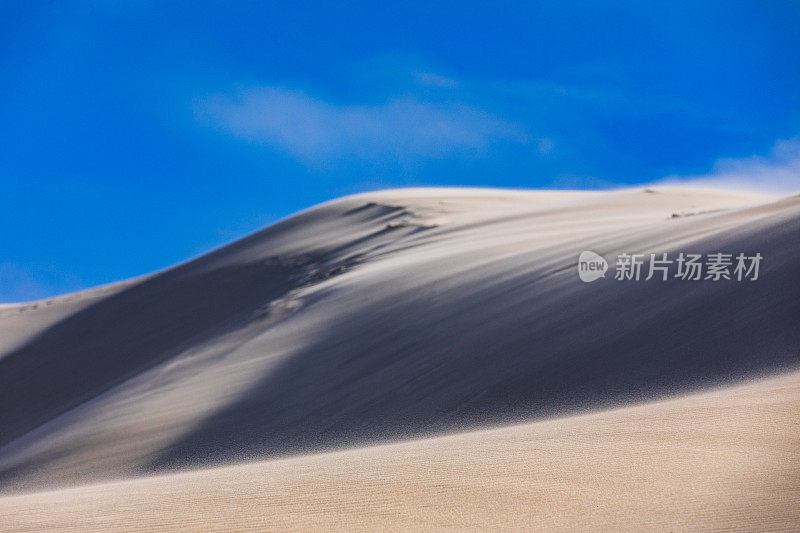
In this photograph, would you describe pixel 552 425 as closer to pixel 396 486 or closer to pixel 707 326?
pixel 396 486

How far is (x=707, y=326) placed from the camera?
5754mm

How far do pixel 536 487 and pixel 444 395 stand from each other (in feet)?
10.5

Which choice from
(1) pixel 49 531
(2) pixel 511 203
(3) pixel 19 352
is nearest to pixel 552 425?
(1) pixel 49 531

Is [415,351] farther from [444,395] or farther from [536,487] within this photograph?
[536,487]

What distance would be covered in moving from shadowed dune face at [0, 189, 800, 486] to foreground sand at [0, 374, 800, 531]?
132cm

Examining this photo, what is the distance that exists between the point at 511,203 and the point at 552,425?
16721 mm

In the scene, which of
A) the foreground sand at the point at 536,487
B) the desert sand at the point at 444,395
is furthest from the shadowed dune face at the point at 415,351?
the foreground sand at the point at 536,487

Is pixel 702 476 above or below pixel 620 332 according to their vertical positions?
below

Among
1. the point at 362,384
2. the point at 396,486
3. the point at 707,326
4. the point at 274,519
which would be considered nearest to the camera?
the point at 274,519

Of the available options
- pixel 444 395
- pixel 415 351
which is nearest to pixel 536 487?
pixel 444 395

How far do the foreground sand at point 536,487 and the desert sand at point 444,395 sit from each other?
1 cm

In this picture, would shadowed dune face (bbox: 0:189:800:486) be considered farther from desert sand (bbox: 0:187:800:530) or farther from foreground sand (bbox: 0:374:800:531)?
foreground sand (bbox: 0:374:800:531)

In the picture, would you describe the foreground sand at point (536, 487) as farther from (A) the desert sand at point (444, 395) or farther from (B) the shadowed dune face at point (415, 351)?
(B) the shadowed dune face at point (415, 351)

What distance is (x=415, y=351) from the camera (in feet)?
24.6
